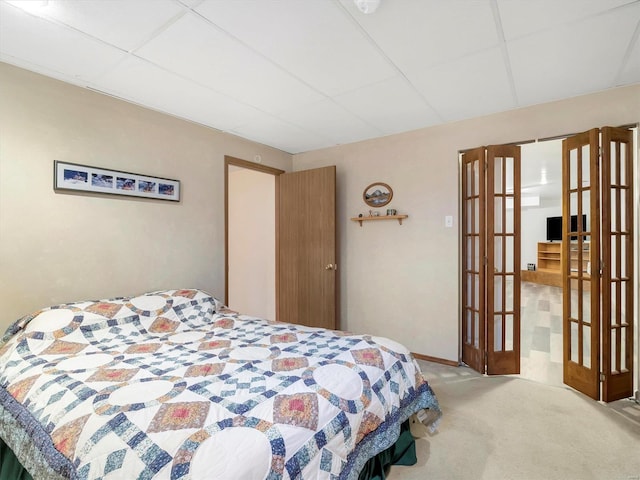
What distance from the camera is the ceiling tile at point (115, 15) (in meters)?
1.52

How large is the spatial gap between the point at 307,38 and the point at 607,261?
267 centimetres

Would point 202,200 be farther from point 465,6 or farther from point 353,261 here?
point 465,6

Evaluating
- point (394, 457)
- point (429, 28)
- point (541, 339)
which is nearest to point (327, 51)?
point (429, 28)

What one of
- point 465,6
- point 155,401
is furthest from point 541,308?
point 155,401

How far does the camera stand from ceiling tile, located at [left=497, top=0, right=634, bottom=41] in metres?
1.54

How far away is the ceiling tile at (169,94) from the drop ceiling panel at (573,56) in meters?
2.10

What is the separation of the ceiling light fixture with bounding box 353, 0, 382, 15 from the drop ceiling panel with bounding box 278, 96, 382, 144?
44.3 inches

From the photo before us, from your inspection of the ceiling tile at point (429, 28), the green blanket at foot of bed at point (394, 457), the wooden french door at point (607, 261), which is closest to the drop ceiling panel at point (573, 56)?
the ceiling tile at point (429, 28)

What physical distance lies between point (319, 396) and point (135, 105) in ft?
8.89

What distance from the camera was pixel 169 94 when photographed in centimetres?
248

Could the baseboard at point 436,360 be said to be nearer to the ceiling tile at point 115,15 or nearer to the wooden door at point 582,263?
the wooden door at point 582,263

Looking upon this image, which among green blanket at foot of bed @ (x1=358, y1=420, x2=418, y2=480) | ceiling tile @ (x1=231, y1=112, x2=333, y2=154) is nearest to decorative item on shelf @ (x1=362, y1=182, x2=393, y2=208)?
ceiling tile @ (x1=231, y1=112, x2=333, y2=154)

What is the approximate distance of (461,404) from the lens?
2402 millimetres

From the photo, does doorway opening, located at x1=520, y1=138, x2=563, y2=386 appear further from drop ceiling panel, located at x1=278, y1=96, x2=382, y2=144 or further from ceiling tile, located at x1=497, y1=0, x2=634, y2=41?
drop ceiling panel, located at x1=278, y1=96, x2=382, y2=144
